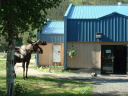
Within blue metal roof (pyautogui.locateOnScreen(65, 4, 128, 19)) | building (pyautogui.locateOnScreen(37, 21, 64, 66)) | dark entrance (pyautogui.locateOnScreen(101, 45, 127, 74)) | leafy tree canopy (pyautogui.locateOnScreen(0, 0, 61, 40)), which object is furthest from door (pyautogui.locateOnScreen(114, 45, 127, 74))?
leafy tree canopy (pyautogui.locateOnScreen(0, 0, 61, 40))

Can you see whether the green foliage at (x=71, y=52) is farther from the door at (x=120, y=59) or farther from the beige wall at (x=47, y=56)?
the beige wall at (x=47, y=56)

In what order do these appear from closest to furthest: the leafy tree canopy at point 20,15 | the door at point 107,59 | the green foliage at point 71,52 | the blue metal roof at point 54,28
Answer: the leafy tree canopy at point 20,15, the green foliage at point 71,52, the door at point 107,59, the blue metal roof at point 54,28

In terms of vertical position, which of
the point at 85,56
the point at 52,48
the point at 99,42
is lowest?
the point at 85,56

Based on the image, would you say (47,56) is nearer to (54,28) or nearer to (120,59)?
(54,28)

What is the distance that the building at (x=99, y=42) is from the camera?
18047mm

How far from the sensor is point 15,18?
766 cm

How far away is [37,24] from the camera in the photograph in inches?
326

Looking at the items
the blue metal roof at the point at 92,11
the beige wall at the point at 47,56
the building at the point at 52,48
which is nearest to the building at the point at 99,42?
the blue metal roof at the point at 92,11

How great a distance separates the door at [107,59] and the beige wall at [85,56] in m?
0.31

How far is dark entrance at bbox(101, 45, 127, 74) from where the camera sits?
18.2m

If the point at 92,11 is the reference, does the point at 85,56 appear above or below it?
below

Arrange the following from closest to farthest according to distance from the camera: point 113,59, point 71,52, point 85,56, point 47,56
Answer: point 71,52, point 113,59, point 85,56, point 47,56

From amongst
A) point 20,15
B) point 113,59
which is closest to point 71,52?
point 113,59

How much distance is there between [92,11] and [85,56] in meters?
4.32
